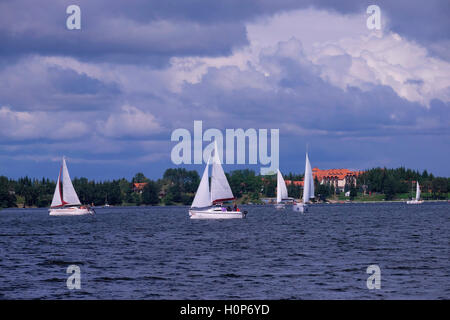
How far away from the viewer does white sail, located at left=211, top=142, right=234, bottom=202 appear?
11744cm

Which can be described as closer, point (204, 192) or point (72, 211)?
point (204, 192)

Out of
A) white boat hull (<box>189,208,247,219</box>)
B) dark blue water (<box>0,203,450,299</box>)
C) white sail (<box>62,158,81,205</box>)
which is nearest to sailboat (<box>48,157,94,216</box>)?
white sail (<box>62,158,81,205</box>)

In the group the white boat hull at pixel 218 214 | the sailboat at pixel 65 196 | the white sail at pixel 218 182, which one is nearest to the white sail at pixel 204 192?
the white sail at pixel 218 182

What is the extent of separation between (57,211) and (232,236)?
10195 cm

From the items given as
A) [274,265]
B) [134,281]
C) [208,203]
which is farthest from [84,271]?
[208,203]

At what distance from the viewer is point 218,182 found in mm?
118188

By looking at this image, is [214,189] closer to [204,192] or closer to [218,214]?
[204,192]

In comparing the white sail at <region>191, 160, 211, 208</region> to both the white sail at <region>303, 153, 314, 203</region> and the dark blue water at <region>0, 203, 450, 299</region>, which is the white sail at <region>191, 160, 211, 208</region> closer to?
the dark blue water at <region>0, 203, 450, 299</region>

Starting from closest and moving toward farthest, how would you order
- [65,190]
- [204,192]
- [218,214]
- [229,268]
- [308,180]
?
[229,268]
[204,192]
[218,214]
[65,190]
[308,180]

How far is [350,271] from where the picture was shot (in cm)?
4597

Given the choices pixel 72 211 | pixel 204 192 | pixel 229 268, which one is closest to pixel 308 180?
pixel 204 192
